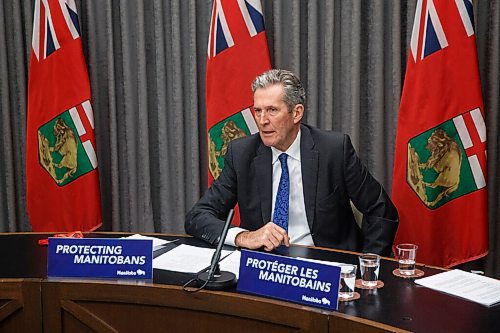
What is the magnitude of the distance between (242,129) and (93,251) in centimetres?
171

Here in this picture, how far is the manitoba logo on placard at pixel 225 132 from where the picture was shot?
3.41 meters

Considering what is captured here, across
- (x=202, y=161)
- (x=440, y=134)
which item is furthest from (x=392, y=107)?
(x=202, y=161)

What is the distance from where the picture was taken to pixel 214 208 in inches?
97.5

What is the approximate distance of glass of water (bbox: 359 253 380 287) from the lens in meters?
1.69

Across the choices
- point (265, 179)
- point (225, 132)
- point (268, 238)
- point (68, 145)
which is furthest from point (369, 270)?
point (68, 145)

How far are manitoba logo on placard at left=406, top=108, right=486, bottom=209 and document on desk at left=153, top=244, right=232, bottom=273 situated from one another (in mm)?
1421

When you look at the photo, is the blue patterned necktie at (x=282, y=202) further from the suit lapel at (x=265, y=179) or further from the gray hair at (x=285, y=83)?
the gray hair at (x=285, y=83)

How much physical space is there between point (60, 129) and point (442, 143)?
216 centimetres

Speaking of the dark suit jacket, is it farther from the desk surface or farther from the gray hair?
the desk surface

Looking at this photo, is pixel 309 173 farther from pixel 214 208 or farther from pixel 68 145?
pixel 68 145

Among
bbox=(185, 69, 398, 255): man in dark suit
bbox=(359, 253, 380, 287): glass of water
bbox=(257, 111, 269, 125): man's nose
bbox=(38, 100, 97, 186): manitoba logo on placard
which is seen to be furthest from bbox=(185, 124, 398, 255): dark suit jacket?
bbox=(38, 100, 97, 186): manitoba logo on placard

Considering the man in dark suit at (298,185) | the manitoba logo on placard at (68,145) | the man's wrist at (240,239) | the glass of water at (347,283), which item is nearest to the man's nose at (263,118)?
the man in dark suit at (298,185)

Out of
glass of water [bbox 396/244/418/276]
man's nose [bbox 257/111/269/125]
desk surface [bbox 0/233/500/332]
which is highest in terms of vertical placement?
man's nose [bbox 257/111/269/125]

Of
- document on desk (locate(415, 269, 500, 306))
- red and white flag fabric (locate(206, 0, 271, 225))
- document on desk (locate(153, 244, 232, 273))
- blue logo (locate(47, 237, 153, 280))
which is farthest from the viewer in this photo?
red and white flag fabric (locate(206, 0, 271, 225))
